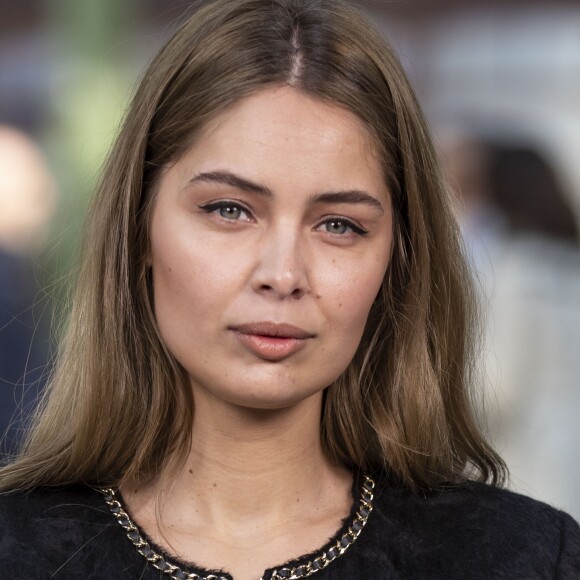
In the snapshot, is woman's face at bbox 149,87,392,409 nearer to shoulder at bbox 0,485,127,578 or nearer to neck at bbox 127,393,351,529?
neck at bbox 127,393,351,529

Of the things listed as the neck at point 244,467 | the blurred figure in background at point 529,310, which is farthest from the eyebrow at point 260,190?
the blurred figure in background at point 529,310

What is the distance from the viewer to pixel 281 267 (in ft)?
8.38

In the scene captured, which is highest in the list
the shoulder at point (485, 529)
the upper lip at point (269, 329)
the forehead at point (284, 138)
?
the forehead at point (284, 138)

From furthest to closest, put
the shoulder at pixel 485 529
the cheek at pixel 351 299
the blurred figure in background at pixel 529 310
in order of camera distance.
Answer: the blurred figure in background at pixel 529 310 → the shoulder at pixel 485 529 → the cheek at pixel 351 299

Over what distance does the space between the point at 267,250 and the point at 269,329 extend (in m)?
0.15

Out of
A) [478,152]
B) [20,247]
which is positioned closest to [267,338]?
[20,247]

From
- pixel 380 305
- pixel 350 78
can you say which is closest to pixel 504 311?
pixel 380 305

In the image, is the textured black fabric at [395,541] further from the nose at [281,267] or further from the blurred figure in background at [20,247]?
the blurred figure in background at [20,247]

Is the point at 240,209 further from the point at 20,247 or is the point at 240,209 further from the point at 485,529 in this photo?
the point at 20,247

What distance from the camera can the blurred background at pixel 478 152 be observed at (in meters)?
5.23

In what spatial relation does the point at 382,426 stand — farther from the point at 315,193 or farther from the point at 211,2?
the point at 211,2

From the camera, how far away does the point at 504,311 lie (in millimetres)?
5156

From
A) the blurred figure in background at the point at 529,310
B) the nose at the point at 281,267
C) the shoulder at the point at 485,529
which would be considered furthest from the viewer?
the blurred figure in background at the point at 529,310

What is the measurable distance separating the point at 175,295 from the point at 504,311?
270 centimetres
